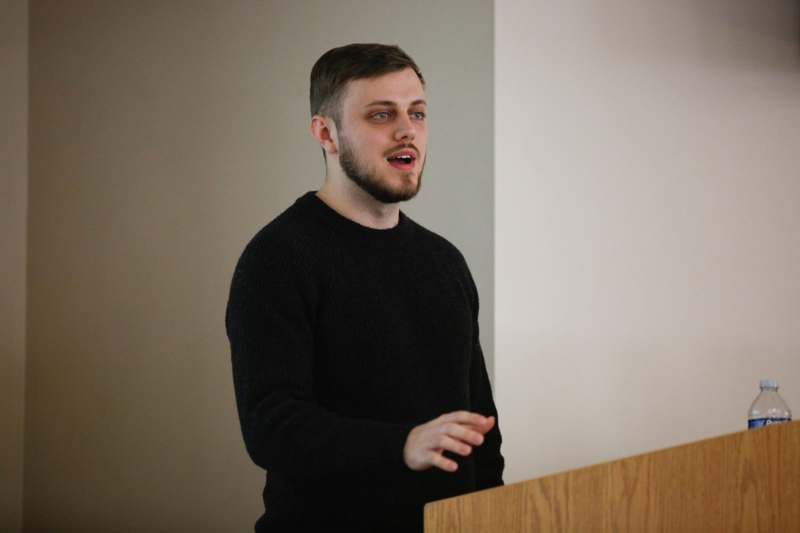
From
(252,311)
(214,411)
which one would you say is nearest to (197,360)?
(214,411)

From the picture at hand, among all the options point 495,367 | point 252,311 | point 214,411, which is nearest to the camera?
point 252,311

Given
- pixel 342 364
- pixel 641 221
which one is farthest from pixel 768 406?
pixel 342 364

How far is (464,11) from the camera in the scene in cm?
294

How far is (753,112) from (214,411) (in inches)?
71.3

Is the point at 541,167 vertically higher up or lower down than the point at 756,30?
lower down

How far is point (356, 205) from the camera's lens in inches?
65.9

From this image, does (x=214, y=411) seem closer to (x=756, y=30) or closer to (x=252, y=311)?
(x=252, y=311)

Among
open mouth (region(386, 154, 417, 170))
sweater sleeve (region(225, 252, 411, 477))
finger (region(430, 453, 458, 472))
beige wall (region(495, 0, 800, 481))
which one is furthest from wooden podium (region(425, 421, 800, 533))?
beige wall (region(495, 0, 800, 481))

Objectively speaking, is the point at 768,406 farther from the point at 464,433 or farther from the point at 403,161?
the point at 464,433

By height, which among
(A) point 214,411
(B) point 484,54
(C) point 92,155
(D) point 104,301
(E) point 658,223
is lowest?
(A) point 214,411

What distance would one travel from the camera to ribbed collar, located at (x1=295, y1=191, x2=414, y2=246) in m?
1.64

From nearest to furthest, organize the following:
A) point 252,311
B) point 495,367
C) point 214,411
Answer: point 252,311, point 495,367, point 214,411

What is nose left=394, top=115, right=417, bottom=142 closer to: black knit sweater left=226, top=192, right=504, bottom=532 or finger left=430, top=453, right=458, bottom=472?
black knit sweater left=226, top=192, right=504, bottom=532

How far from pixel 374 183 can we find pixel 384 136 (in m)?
0.08
